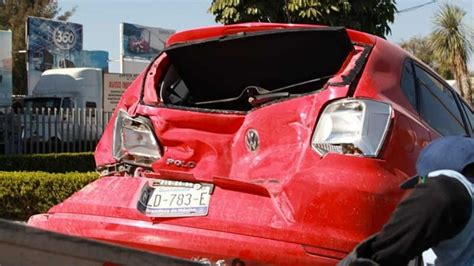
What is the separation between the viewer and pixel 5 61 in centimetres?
2131

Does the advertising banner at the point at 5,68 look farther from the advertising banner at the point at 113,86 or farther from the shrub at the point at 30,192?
the shrub at the point at 30,192

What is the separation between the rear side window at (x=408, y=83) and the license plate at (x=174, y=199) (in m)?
1.12

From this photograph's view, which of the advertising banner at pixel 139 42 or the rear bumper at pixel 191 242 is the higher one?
the rear bumper at pixel 191 242

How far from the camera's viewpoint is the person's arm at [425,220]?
1793mm

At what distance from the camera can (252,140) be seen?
359 cm

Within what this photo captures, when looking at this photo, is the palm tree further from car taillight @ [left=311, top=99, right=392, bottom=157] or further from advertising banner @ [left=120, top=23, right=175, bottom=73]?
car taillight @ [left=311, top=99, right=392, bottom=157]

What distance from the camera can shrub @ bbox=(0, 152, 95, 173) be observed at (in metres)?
12.9

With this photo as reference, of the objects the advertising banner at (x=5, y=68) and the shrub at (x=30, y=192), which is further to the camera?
the advertising banner at (x=5, y=68)

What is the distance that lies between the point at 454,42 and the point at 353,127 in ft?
87.8

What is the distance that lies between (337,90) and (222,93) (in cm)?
135

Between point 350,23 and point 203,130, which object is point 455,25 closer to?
point 350,23

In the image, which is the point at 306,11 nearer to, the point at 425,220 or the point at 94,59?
the point at 425,220

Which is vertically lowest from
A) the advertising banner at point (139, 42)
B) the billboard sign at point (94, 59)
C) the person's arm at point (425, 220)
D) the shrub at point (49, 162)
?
the billboard sign at point (94, 59)

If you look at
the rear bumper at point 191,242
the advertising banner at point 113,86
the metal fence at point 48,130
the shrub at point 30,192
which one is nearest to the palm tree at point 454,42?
the advertising banner at point 113,86
